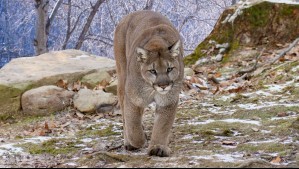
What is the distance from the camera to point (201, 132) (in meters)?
6.83

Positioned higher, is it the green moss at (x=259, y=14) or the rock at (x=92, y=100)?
the green moss at (x=259, y=14)

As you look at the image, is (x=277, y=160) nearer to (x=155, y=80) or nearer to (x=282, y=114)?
(x=155, y=80)

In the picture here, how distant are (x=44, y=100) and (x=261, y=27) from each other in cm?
604

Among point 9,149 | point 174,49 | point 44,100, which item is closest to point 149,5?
point 44,100

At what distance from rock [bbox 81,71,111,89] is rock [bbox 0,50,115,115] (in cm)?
11

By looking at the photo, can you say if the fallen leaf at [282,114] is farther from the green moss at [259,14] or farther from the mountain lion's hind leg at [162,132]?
the green moss at [259,14]

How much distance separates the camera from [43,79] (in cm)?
1097

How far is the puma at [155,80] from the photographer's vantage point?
18.8 feet

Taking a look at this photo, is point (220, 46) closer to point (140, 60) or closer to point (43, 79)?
point (43, 79)

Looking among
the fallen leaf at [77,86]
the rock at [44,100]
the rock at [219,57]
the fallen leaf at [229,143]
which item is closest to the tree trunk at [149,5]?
the rock at [219,57]

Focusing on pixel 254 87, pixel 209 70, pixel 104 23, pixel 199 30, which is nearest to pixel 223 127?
pixel 254 87

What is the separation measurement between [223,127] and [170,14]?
1995 cm

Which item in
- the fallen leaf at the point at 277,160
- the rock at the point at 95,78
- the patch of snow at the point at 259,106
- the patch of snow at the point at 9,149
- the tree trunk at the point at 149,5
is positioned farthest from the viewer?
the tree trunk at the point at 149,5

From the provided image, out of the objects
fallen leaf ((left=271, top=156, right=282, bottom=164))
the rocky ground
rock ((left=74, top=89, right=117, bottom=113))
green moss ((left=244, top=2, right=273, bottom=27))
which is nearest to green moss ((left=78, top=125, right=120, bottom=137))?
the rocky ground
